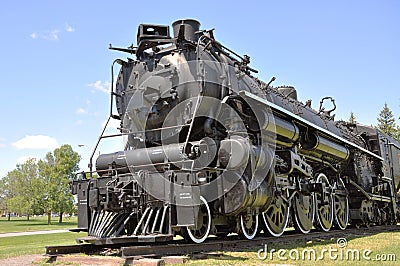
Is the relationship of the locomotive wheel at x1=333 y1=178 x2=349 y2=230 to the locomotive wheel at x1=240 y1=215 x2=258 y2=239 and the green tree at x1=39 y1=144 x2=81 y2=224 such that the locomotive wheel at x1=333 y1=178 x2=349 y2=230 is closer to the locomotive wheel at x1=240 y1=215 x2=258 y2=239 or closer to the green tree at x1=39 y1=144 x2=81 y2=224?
the locomotive wheel at x1=240 y1=215 x2=258 y2=239

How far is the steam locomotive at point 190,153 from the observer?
26.1 feet

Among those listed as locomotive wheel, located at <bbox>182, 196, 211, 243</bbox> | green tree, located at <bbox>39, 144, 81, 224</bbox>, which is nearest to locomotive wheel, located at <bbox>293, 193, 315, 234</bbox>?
locomotive wheel, located at <bbox>182, 196, 211, 243</bbox>

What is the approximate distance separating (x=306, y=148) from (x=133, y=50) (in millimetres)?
5742

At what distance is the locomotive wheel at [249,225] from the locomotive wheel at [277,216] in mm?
354

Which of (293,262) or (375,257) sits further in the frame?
(375,257)

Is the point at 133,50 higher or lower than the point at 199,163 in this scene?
higher

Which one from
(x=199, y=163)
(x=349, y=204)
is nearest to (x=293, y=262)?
(x=199, y=163)

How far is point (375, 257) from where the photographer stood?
25.1 ft

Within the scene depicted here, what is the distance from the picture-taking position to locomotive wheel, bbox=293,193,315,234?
11766 mm

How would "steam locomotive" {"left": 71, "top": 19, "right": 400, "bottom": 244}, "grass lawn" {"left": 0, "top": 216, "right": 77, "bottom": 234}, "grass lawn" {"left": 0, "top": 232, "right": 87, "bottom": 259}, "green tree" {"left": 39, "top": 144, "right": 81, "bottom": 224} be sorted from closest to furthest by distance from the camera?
"steam locomotive" {"left": 71, "top": 19, "right": 400, "bottom": 244}, "grass lawn" {"left": 0, "top": 232, "right": 87, "bottom": 259}, "grass lawn" {"left": 0, "top": 216, "right": 77, "bottom": 234}, "green tree" {"left": 39, "top": 144, "right": 81, "bottom": 224}

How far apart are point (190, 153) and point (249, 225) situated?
2.75 meters

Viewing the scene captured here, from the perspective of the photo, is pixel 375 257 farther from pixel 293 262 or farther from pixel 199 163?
pixel 199 163

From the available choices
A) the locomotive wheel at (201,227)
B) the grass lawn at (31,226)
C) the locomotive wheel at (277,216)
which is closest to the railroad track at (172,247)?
the locomotive wheel at (201,227)

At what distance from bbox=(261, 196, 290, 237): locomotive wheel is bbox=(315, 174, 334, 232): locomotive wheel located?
A: 2007 millimetres
